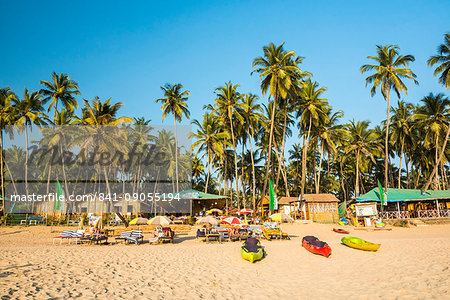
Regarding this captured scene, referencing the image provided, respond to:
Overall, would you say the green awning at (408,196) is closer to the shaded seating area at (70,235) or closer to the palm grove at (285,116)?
the palm grove at (285,116)

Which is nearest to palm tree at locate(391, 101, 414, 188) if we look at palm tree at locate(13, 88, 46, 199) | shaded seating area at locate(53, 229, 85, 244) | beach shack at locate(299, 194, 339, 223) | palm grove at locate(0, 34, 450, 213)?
palm grove at locate(0, 34, 450, 213)

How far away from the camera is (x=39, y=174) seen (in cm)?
4941

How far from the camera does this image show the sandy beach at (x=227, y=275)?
6.61 m

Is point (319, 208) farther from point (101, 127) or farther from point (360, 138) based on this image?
point (101, 127)

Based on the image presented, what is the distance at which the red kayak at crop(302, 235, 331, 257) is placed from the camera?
1168 cm

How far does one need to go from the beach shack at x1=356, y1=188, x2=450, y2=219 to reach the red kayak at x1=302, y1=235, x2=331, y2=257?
1839 cm

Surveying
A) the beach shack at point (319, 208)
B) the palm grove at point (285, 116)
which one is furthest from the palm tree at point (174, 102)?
the beach shack at point (319, 208)

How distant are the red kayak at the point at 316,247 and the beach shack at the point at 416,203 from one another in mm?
18388

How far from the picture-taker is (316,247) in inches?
471

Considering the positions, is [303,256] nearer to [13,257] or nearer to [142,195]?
[13,257]

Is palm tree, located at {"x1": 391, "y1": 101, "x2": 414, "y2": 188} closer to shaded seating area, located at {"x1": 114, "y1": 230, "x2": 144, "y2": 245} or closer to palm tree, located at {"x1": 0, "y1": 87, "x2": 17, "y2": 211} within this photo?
shaded seating area, located at {"x1": 114, "y1": 230, "x2": 144, "y2": 245}

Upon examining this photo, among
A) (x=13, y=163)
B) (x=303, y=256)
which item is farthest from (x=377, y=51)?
(x=13, y=163)

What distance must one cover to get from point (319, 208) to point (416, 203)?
1250 cm

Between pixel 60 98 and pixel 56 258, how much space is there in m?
27.3
